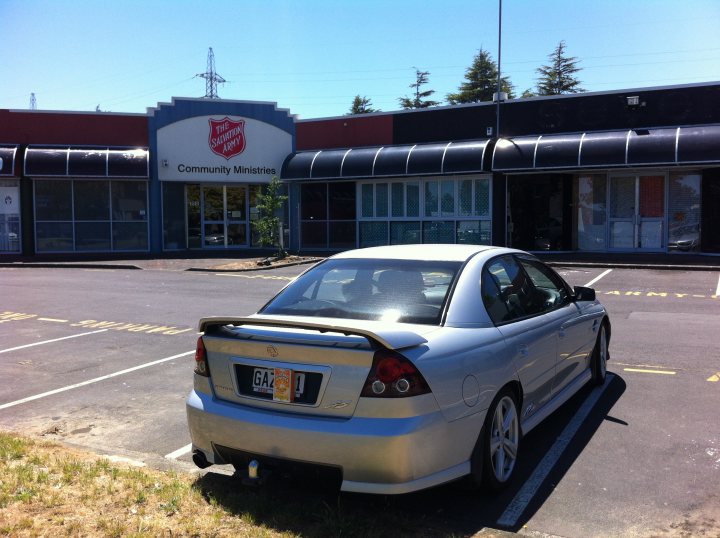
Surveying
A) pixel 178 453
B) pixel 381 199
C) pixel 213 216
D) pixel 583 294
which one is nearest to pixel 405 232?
pixel 381 199

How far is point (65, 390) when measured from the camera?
6.84 metres

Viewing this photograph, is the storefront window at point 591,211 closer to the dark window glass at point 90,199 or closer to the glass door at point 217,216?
the glass door at point 217,216

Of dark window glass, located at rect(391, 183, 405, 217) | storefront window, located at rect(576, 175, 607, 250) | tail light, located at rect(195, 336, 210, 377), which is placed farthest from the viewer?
dark window glass, located at rect(391, 183, 405, 217)

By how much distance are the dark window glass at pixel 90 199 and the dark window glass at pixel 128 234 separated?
2.06 feet

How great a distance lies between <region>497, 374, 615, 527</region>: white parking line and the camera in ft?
12.8

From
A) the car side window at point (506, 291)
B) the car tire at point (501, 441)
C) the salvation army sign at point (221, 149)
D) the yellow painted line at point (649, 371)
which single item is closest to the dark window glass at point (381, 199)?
the salvation army sign at point (221, 149)

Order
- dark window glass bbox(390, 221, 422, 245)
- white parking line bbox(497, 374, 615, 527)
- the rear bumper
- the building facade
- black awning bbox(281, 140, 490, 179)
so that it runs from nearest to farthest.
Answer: the rear bumper → white parking line bbox(497, 374, 615, 527) → the building facade → black awning bbox(281, 140, 490, 179) → dark window glass bbox(390, 221, 422, 245)

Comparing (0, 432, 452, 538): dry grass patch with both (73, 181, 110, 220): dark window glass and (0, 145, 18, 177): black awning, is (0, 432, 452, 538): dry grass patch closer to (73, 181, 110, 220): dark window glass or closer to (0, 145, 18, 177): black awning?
(73, 181, 110, 220): dark window glass

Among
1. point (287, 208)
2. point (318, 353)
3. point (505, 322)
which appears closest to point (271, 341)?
point (318, 353)

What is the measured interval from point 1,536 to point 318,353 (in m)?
1.93

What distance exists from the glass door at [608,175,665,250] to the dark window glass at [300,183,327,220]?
10819 mm

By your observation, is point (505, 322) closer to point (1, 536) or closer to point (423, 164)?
point (1, 536)

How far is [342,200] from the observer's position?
87.1ft

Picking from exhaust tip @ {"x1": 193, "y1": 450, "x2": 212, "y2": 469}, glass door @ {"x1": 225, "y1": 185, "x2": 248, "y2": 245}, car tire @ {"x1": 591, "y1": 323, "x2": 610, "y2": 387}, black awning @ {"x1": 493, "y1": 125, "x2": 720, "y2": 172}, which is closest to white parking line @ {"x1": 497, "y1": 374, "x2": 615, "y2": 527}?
car tire @ {"x1": 591, "y1": 323, "x2": 610, "y2": 387}
